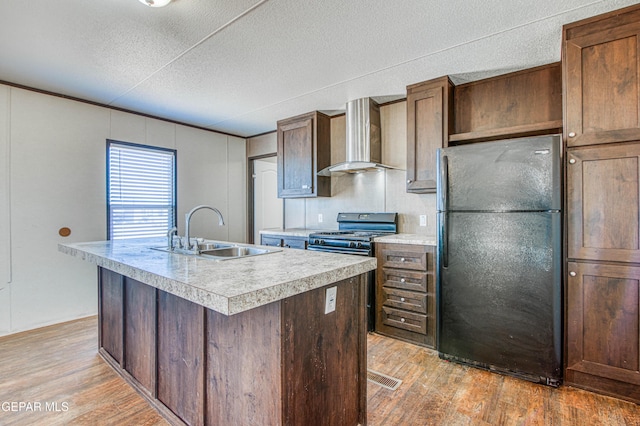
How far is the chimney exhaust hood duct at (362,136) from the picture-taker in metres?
3.49

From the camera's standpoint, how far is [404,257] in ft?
9.45

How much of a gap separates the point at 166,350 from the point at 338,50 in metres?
2.40

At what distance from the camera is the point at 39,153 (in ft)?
10.6

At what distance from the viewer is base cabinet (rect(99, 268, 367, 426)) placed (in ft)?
4.25

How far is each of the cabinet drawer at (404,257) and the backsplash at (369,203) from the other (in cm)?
60

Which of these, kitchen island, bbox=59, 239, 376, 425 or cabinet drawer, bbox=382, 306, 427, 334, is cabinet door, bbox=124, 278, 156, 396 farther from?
cabinet drawer, bbox=382, 306, 427, 334

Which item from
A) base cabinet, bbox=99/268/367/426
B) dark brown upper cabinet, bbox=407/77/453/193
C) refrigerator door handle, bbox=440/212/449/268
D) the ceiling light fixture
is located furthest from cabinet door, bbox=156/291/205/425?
dark brown upper cabinet, bbox=407/77/453/193

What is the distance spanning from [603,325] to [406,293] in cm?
134

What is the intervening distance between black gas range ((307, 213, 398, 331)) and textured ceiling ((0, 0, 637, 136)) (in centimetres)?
138

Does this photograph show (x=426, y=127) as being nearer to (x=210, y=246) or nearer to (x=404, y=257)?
(x=404, y=257)

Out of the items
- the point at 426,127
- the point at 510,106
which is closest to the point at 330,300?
the point at 426,127

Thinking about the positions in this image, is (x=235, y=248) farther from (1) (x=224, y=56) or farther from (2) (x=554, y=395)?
(2) (x=554, y=395)

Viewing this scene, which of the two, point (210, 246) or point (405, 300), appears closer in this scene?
point (210, 246)

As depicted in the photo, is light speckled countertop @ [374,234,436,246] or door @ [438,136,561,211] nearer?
door @ [438,136,561,211]
